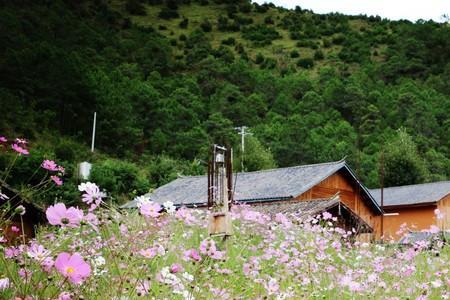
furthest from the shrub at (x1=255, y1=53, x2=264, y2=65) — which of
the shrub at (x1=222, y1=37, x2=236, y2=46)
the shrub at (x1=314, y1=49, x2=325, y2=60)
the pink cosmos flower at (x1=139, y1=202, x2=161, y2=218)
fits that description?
the pink cosmos flower at (x1=139, y1=202, x2=161, y2=218)

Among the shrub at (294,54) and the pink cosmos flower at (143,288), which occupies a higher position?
the shrub at (294,54)

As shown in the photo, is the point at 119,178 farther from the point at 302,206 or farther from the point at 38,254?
the point at 38,254

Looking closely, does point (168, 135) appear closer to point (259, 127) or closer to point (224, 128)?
point (224, 128)

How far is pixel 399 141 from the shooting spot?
141 feet

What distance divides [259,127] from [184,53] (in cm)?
2868

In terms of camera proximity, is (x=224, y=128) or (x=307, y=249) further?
(x=224, y=128)

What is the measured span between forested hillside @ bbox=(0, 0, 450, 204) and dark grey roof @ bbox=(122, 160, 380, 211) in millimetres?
4962

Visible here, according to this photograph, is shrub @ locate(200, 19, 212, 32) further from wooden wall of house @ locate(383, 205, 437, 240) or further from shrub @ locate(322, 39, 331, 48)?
wooden wall of house @ locate(383, 205, 437, 240)

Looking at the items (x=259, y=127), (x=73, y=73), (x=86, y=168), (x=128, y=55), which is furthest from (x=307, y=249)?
(x=128, y=55)

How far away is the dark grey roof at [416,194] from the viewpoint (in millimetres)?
30305

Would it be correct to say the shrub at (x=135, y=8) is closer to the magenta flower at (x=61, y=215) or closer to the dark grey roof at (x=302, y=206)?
the dark grey roof at (x=302, y=206)

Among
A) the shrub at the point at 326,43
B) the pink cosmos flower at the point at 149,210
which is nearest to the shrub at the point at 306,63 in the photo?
the shrub at the point at 326,43

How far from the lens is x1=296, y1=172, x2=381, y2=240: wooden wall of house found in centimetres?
2555

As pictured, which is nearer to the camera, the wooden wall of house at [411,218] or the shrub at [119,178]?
the wooden wall of house at [411,218]
